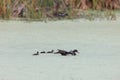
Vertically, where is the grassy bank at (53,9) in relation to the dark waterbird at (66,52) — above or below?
below

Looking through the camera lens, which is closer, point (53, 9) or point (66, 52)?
point (66, 52)

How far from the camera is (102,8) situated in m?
5.58

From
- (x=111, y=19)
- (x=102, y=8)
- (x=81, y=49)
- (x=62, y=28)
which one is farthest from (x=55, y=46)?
(x=102, y=8)

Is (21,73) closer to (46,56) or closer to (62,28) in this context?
(46,56)

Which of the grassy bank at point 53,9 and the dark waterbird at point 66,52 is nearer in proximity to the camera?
the dark waterbird at point 66,52

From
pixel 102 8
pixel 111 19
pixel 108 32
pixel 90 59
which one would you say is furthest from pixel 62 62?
pixel 102 8

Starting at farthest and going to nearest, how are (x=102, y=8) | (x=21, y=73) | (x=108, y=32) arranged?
(x=102, y=8) → (x=108, y=32) → (x=21, y=73)

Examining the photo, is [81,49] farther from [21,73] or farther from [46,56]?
[21,73]

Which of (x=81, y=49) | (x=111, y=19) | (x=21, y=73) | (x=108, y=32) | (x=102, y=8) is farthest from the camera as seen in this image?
(x=102, y=8)

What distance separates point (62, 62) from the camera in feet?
10.6

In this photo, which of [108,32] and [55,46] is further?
[108,32]

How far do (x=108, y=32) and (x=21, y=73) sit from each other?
1.57 metres

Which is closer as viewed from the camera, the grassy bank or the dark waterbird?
the dark waterbird

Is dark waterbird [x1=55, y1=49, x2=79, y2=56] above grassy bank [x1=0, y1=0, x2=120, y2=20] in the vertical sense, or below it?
above
